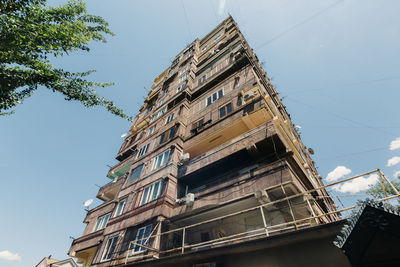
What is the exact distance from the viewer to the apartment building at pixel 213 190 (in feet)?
30.3

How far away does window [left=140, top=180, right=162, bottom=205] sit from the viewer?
51.7ft

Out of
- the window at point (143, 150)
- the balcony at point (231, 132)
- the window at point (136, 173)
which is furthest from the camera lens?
the window at point (143, 150)

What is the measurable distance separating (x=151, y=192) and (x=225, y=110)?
34.6 feet

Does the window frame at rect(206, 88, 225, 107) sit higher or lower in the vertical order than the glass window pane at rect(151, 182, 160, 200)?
higher

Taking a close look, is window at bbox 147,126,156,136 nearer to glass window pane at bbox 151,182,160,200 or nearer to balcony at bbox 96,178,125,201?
balcony at bbox 96,178,125,201

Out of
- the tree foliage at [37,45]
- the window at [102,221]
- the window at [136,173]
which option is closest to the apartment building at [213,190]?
the window at [102,221]

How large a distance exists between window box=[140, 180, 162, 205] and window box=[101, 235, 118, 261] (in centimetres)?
376

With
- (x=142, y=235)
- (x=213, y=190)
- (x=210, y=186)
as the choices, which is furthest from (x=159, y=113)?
(x=213, y=190)

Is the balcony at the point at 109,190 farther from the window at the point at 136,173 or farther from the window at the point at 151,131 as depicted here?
the window at the point at 151,131

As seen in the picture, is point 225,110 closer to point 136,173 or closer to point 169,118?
point 169,118

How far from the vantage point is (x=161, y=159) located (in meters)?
18.9

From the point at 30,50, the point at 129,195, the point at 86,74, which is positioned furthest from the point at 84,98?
the point at 129,195

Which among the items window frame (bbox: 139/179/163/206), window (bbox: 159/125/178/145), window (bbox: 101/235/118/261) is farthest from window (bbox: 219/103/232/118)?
window (bbox: 101/235/118/261)

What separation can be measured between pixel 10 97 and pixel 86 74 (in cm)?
387
